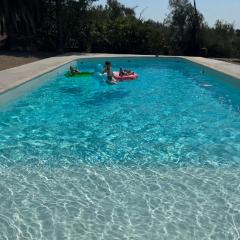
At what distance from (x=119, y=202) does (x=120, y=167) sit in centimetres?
128

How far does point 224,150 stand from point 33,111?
17.2ft

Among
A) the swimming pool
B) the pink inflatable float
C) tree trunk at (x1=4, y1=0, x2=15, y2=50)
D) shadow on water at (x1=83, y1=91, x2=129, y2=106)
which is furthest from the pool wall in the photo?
tree trunk at (x1=4, y1=0, x2=15, y2=50)

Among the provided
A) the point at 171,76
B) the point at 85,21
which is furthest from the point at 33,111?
the point at 85,21

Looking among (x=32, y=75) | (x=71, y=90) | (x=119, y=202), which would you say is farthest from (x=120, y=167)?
(x=32, y=75)

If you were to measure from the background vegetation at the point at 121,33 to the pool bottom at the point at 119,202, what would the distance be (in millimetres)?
20265

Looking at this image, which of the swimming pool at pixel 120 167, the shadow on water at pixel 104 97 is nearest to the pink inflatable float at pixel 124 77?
the shadow on water at pixel 104 97

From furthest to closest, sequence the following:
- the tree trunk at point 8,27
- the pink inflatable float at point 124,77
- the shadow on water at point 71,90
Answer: the tree trunk at point 8,27 → the pink inflatable float at point 124,77 → the shadow on water at point 71,90

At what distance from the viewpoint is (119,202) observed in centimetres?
505

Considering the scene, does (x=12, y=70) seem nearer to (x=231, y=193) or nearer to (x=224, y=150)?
(x=224, y=150)

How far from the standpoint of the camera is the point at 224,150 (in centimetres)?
717

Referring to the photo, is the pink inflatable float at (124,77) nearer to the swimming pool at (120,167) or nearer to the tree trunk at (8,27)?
the swimming pool at (120,167)

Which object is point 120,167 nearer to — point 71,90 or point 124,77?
point 71,90

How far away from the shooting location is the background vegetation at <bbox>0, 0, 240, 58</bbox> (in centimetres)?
2541

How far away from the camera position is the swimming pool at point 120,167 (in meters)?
4.49
